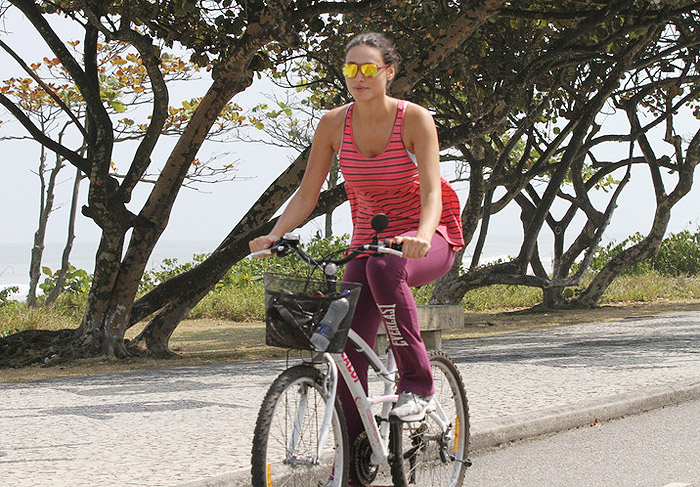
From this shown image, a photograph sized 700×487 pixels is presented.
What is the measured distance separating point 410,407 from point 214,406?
3.39 metres

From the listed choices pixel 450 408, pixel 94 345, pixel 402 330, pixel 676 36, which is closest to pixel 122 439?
pixel 450 408

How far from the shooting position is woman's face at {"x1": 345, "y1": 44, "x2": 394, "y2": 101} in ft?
14.0

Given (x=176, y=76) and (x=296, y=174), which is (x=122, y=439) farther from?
(x=176, y=76)

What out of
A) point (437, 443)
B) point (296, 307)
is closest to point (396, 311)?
point (296, 307)

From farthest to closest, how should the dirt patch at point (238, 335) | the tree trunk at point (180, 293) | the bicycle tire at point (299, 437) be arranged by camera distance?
the tree trunk at point (180, 293), the dirt patch at point (238, 335), the bicycle tire at point (299, 437)

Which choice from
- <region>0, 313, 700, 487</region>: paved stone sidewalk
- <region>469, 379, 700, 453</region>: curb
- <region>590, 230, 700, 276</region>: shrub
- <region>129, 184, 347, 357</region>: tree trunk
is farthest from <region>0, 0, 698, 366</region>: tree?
<region>590, 230, 700, 276</region>: shrub

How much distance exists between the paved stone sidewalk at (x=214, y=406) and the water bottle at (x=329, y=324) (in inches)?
55.7

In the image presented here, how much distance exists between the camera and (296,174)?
12.2 m

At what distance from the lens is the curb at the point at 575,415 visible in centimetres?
639

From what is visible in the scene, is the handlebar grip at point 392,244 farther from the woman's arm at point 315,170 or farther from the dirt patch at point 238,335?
the dirt patch at point 238,335

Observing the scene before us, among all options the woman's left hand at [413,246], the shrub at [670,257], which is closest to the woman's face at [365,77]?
the woman's left hand at [413,246]

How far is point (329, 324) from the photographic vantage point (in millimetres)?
3799

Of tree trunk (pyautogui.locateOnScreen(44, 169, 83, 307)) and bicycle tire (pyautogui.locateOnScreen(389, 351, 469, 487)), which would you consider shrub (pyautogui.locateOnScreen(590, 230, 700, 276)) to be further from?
bicycle tire (pyautogui.locateOnScreen(389, 351, 469, 487))

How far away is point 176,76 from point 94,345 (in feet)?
33.5
